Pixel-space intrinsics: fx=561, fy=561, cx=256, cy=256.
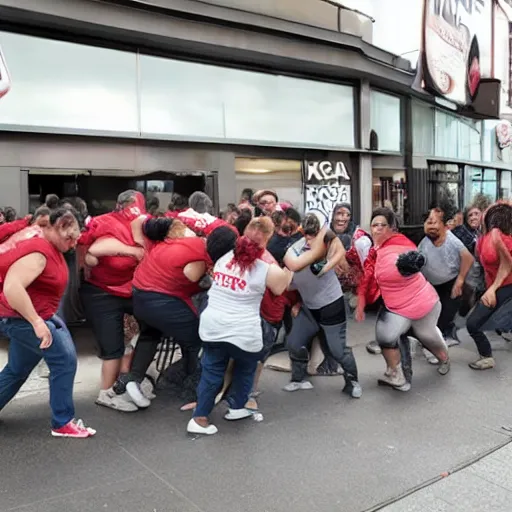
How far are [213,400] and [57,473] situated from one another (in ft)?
3.64

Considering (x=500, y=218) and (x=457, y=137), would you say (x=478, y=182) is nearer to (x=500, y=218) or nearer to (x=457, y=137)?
(x=457, y=137)

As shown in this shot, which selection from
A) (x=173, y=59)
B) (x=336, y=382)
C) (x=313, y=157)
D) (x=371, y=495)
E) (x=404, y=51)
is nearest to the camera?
(x=371, y=495)

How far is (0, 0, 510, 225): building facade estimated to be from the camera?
6.98 meters

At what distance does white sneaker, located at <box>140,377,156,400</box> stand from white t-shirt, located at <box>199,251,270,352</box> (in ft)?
3.47

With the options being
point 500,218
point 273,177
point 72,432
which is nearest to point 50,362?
point 72,432

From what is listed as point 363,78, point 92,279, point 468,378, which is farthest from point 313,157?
point 92,279

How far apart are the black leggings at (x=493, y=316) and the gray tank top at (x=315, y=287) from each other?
70.0 inches

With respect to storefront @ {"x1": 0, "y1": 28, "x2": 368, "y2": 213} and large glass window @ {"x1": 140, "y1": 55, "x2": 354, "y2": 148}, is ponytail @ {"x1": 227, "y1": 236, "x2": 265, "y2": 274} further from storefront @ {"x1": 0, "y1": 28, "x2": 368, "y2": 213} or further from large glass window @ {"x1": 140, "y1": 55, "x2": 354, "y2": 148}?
large glass window @ {"x1": 140, "y1": 55, "x2": 354, "y2": 148}

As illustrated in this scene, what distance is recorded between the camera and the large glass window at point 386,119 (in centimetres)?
1149

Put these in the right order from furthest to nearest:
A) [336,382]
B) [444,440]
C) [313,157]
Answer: [313,157]
[336,382]
[444,440]

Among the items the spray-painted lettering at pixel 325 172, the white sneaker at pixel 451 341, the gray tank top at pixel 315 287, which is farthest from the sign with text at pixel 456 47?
the gray tank top at pixel 315 287

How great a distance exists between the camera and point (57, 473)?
3355mm

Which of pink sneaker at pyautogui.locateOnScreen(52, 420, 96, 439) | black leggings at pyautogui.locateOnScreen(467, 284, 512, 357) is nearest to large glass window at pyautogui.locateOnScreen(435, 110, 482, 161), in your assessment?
black leggings at pyautogui.locateOnScreen(467, 284, 512, 357)

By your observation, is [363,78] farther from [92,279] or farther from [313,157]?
[92,279]
